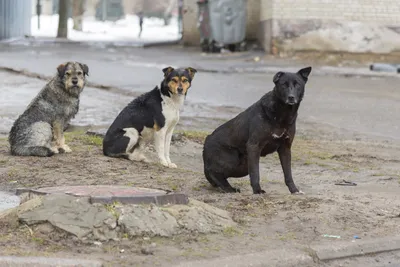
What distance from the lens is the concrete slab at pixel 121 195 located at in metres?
6.32

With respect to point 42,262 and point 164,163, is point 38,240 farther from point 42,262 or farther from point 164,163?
point 164,163

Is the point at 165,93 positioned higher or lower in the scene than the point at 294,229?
higher

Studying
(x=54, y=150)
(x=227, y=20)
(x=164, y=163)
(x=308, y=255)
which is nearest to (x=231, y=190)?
(x=164, y=163)

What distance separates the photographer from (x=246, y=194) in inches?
318

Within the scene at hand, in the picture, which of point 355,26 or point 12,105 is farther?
point 355,26

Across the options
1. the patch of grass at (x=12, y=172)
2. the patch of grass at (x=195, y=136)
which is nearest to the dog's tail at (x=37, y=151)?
the patch of grass at (x=12, y=172)

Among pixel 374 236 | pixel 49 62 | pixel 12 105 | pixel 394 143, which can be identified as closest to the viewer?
pixel 374 236

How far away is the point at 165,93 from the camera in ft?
33.7

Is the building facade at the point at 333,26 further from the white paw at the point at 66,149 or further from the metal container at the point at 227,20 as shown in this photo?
the white paw at the point at 66,149

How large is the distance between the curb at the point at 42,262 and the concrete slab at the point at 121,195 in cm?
81

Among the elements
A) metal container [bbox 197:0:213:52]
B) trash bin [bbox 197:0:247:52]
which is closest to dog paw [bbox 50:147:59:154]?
trash bin [bbox 197:0:247:52]

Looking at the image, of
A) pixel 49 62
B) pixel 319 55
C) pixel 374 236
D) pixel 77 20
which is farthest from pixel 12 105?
pixel 77 20

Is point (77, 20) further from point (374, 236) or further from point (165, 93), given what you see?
point (374, 236)

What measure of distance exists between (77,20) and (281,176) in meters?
40.7
